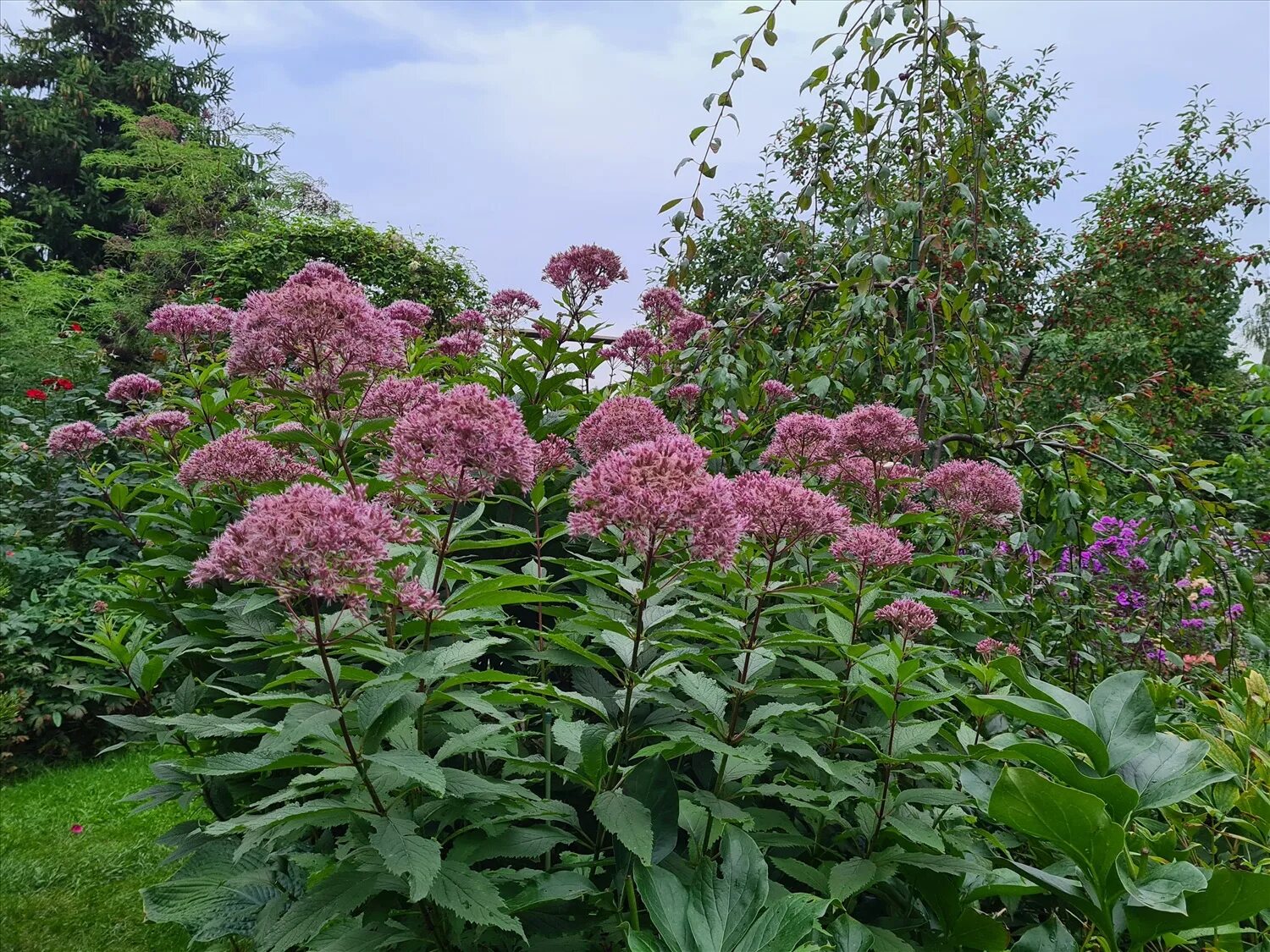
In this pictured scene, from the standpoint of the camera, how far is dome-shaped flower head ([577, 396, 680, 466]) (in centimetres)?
194

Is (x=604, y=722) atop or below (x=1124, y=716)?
below

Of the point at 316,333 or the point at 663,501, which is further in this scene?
the point at 316,333

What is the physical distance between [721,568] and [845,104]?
8.31ft

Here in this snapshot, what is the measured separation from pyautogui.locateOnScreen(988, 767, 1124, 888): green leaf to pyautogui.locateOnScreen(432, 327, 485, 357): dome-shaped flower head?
2613mm

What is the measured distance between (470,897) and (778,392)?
8.16 ft

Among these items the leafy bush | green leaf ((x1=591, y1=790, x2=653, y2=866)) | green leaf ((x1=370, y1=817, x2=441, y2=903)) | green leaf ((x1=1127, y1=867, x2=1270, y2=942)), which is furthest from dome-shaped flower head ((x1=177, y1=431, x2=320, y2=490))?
green leaf ((x1=1127, y1=867, x2=1270, y2=942))

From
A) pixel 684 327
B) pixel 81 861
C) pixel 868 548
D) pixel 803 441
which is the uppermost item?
pixel 684 327

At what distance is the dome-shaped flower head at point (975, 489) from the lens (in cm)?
243

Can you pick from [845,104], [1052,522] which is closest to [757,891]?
[1052,522]

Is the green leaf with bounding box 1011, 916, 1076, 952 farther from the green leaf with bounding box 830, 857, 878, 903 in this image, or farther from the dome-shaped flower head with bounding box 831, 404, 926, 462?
the dome-shaped flower head with bounding box 831, 404, 926, 462

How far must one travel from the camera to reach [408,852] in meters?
1.14

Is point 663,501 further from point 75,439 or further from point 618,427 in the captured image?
point 75,439

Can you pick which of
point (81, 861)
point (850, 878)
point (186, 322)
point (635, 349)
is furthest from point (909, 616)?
point (81, 861)

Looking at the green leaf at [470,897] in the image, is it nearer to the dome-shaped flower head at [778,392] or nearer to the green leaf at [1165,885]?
the green leaf at [1165,885]
